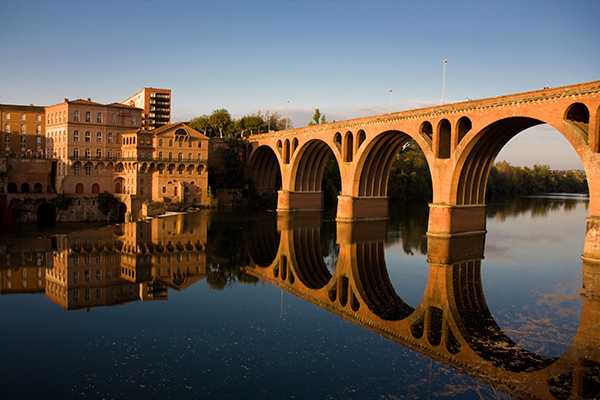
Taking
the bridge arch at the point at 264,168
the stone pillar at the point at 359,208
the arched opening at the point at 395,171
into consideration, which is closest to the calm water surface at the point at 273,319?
the stone pillar at the point at 359,208

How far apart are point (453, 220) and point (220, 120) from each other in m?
63.8

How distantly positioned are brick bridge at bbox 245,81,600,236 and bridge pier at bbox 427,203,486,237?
8cm

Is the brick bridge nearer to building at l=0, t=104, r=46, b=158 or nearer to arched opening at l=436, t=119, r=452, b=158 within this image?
arched opening at l=436, t=119, r=452, b=158

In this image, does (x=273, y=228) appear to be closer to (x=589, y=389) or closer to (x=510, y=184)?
(x=589, y=389)

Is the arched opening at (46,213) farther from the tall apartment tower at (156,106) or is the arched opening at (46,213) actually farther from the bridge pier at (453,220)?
the bridge pier at (453,220)

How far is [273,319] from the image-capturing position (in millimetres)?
18625

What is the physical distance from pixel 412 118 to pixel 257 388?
31652mm

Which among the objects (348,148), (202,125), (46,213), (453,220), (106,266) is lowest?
(106,266)

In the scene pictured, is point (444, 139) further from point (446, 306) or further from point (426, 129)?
point (446, 306)

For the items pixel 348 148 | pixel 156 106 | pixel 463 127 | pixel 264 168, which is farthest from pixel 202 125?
pixel 463 127

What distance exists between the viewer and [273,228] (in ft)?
148

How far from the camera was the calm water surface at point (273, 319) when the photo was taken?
514 inches

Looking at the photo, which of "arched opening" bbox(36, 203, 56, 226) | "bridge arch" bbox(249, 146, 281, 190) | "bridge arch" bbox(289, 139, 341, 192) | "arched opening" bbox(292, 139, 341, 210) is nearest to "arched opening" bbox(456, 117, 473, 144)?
"arched opening" bbox(292, 139, 341, 210)

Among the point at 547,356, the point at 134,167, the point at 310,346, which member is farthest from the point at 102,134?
the point at 547,356
